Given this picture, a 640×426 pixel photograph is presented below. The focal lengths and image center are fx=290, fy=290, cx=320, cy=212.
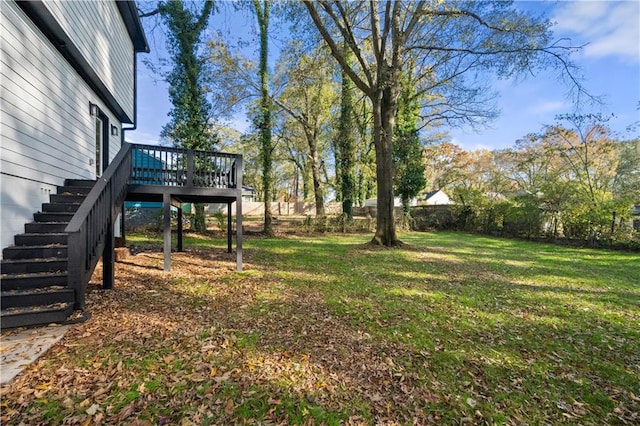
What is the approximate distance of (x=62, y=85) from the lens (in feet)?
18.2

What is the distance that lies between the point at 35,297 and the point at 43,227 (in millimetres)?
1598

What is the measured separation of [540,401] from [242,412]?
2.48 metres

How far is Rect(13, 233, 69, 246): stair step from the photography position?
420 centimetres

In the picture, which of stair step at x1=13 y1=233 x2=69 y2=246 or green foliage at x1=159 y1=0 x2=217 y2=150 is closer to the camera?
stair step at x1=13 y1=233 x2=69 y2=246

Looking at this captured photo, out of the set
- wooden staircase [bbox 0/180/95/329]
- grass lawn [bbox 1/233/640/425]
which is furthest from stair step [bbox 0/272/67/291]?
grass lawn [bbox 1/233/640/425]

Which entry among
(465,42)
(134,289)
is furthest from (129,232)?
(465,42)

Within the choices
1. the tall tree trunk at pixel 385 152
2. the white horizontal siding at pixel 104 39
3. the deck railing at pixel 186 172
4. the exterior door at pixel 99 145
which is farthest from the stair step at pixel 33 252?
the tall tree trunk at pixel 385 152

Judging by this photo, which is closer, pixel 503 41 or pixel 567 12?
pixel 567 12

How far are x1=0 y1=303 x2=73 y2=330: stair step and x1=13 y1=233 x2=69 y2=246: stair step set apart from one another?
127 cm

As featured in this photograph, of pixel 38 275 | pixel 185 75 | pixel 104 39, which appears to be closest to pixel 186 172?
pixel 38 275

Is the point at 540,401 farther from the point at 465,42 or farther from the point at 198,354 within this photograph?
the point at 465,42

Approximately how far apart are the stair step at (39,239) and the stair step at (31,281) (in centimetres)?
74

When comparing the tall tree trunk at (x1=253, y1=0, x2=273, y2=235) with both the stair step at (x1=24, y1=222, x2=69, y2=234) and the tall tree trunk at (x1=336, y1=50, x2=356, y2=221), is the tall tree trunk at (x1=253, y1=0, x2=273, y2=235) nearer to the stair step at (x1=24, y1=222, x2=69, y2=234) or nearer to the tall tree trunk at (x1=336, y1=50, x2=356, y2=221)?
the tall tree trunk at (x1=336, y1=50, x2=356, y2=221)

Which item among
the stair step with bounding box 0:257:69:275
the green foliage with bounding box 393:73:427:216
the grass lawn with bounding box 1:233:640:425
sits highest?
the green foliage with bounding box 393:73:427:216
